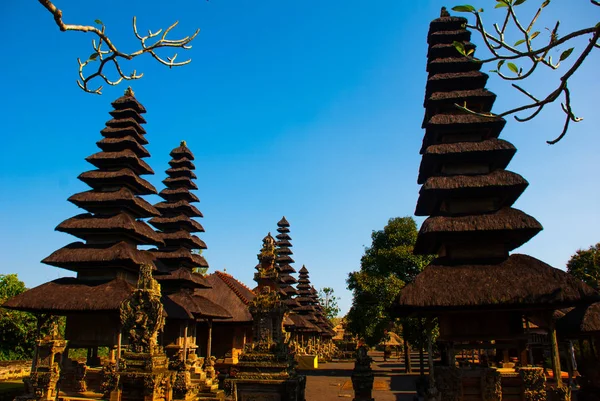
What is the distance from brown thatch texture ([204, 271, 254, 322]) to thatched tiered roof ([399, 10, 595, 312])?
19.0m

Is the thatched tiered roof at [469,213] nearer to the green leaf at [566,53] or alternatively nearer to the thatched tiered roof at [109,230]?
the green leaf at [566,53]

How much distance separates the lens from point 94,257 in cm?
2256

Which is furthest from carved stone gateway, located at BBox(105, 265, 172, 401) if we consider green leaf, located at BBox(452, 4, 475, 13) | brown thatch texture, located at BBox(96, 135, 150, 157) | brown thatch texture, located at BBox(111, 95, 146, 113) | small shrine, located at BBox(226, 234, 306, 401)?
brown thatch texture, located at BBox(111, 95, 146, 113)

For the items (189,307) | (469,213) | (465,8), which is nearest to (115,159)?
(189,307)

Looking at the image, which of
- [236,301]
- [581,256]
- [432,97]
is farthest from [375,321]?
[581,256]

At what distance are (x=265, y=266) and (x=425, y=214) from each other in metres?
8.58

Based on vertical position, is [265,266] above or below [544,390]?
above

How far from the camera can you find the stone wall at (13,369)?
1060 inches

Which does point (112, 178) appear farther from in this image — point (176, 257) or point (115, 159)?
point (176, 257)

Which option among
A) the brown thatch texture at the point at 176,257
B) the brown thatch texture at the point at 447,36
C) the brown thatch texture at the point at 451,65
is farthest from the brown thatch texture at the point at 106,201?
the brown thatch texture at the point at 447,36

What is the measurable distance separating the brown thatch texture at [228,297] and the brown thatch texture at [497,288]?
2166 cm

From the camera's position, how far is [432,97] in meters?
19.7

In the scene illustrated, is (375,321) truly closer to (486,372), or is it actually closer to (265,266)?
(265,266)

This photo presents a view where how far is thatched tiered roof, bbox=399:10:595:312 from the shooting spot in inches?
578
